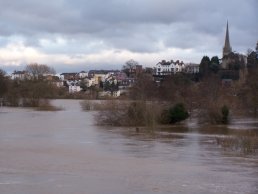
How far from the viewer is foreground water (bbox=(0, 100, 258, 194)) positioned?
15.9 metres

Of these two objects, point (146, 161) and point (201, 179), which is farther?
point (146, 161)

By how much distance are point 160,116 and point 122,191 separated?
35.6 meters

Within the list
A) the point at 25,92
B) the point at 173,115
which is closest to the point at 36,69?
the point at 25,92

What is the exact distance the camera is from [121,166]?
69.9ft

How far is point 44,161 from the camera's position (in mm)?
22516

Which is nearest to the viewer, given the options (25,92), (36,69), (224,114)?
(224,114)

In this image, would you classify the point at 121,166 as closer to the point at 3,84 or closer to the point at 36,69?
the point at 3,84

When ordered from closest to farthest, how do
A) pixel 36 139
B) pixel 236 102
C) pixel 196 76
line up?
pixel 36 139 → pixel 236 102 → pixel 196 76

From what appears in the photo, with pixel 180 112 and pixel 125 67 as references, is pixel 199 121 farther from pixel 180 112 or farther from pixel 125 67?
pixel 125 67

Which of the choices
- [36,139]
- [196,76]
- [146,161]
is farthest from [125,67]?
[146,161]

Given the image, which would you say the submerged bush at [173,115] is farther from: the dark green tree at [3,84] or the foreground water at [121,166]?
the dark green tree at [3,84]

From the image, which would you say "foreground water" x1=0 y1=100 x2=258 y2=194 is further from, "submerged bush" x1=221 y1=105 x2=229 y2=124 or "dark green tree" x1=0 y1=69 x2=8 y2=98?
"dark green tree" x1=0 y1=69 x2=8 y2=98

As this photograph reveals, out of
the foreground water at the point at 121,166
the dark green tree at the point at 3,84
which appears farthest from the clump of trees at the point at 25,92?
the foreground water at the point at 121,166

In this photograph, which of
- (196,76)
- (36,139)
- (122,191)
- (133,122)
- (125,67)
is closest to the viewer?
(122,191)
